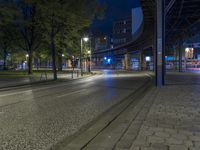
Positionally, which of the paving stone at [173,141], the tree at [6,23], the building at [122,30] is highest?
the building at [122,30]

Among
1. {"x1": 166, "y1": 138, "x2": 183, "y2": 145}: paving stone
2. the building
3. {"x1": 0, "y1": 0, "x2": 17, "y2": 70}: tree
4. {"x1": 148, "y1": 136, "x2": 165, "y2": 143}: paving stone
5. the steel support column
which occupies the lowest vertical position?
{"x1": 166, "y1": 138, "x2": 183, "y2": 145}: paving stone

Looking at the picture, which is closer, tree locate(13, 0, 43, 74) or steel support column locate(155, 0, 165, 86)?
steel support column locate(155, 0, 165, 86)

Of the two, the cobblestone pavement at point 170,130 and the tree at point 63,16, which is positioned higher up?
the tree at point 63,16

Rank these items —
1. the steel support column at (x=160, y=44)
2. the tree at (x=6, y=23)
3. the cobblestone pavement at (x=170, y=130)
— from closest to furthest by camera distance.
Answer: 1. the cobblestone pavement at (x=170, y=130)
2. the steel support column at (x=160, y=44)
3. the tree at (x=6, y=23)

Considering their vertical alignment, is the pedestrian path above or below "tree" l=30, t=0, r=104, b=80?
below

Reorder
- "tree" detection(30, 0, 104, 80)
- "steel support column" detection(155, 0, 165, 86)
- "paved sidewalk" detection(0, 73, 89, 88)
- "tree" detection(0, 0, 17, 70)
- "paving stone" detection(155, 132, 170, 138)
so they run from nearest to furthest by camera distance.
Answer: "paving stone" detection(155, 132, 170, 138) → "steel support column" detection(155, 0, 165, 86) → "paved sidewalk" detection(0, 73, 89, 88) → "tree" detection(0, 0, 17, 70) → "tree" detection(30, 0, 104, 80)

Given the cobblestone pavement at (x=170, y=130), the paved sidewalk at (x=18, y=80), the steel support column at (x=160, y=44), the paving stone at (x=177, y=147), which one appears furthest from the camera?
the paved sidewalk at (x=18, y=80)

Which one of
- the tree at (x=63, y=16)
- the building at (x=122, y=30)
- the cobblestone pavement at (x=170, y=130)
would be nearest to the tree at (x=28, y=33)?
the tree at (x=63, y=16)

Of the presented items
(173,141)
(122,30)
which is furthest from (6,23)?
(122,30)

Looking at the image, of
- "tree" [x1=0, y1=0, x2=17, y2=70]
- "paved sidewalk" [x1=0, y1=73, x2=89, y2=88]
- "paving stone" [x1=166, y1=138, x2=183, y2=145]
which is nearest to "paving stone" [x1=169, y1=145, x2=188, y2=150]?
"paving stone" [x1=166, y1=138, x2=183, y2=145]

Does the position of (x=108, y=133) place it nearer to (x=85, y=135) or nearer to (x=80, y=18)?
(x=85, y=135)

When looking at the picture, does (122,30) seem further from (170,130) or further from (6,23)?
(170,130)

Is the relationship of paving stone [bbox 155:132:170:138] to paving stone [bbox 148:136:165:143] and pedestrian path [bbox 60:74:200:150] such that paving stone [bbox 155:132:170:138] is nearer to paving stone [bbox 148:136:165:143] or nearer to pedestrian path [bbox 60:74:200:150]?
pedestrian path [bbox 60:74:200:150]

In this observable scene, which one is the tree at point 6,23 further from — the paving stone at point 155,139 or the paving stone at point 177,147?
the paving stone at point 177,147
